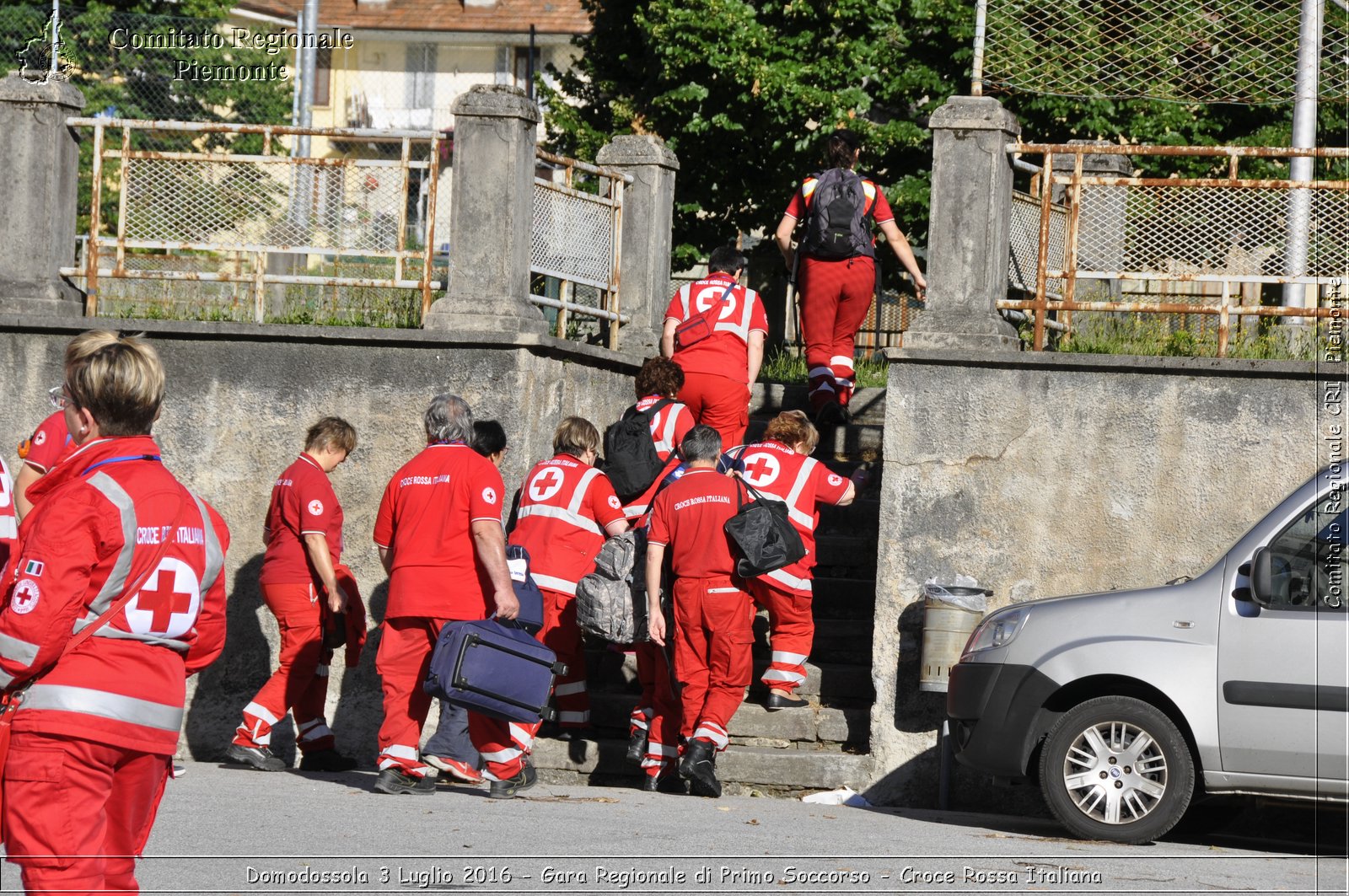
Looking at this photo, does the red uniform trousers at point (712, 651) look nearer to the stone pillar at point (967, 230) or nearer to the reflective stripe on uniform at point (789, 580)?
the reflective stripe on uniform at point (789, 580)

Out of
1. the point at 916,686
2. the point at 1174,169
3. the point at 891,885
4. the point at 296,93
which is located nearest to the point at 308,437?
the point at 916,686

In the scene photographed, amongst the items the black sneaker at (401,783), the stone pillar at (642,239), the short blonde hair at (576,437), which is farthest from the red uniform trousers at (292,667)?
the stone pillar at (642,239)

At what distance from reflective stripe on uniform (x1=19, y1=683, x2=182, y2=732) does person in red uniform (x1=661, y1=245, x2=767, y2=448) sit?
21.5ft

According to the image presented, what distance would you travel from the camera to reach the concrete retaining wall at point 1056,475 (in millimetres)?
9500

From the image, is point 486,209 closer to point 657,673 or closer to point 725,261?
point 725,261

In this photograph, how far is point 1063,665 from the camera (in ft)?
26.9

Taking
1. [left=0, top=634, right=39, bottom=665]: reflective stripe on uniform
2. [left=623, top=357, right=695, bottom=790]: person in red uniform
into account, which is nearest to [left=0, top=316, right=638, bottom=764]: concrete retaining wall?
[left=623, top=357, right=695, bottom=790]: person in red uniform

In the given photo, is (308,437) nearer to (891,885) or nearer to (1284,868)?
(891,885)

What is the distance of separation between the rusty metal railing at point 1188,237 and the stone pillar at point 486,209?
2.83 m

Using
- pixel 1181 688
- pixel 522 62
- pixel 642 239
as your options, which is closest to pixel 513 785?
pixel 1181 688

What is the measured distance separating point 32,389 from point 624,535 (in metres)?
3.91

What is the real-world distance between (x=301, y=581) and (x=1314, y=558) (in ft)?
16.7

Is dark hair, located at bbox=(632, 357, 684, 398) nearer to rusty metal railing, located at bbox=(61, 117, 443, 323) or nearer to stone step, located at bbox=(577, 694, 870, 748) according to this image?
rusty metal railing, located at bbox=(61, 117, 443, 323)

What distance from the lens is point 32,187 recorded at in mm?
10938
